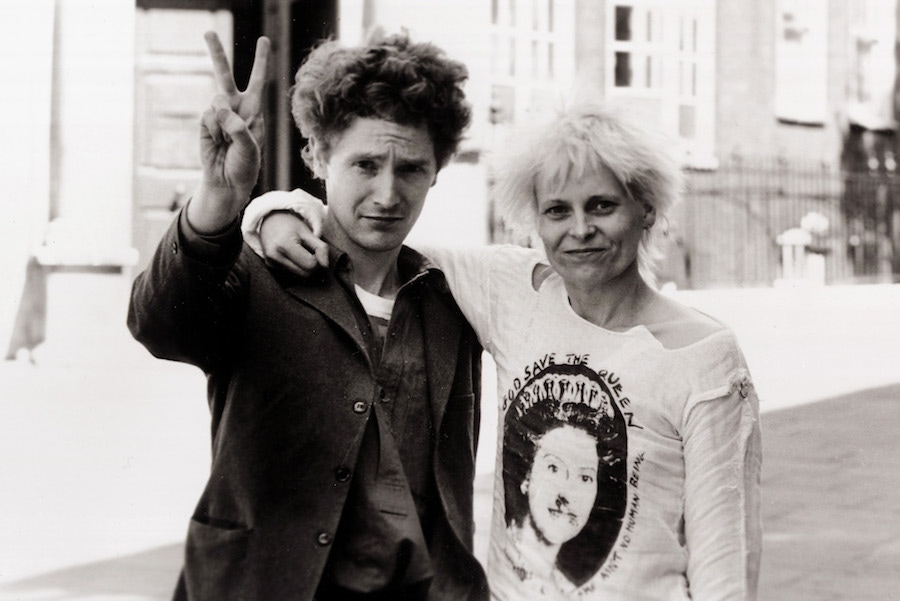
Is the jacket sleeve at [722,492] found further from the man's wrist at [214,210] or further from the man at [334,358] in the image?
the man's wrist at [214,210]

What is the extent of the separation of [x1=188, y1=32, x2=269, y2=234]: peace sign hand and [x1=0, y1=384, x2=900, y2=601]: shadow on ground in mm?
2420

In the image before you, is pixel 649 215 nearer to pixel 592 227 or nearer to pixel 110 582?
pixel 592 227

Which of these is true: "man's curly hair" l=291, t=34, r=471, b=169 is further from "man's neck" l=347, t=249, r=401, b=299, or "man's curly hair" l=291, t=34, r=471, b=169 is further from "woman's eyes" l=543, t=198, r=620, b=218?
"woman's eyes" l=543, t=198, r=620, b=218

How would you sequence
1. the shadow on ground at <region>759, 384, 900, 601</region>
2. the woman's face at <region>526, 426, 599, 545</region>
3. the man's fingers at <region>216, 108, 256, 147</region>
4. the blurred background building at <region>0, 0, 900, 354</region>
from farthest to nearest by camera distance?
the blurred background building at <region>0, 0, 900, 354</region> < the shadow on ground at <region>759, 384, 900, 601</region> < the woman's face at <region>526, 426, 599, 545</region> < the man's fingers at <region>216, 108, 256, 147</region>

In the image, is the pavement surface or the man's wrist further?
the pavement surface

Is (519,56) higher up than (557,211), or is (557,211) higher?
(519,56)

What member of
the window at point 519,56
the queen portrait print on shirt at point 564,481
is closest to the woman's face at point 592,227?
the queen portrait print on shirt at point 564,481

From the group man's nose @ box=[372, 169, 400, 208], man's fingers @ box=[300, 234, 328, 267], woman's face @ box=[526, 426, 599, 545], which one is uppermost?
man's nose @ box=[372, 169, 400, 208]

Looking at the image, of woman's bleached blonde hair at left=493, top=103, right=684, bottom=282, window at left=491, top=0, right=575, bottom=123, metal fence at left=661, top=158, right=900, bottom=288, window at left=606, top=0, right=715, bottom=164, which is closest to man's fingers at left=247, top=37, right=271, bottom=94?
woman's bleached blonde hair at left=493, top=103, right=684, bottom=282

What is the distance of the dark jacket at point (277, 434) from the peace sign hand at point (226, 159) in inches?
4.3

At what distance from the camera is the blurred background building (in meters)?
7.21

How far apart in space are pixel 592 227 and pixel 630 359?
201 millimetres

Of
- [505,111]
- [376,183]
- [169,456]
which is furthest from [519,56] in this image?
[376,183]

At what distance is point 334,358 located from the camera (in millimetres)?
1931
